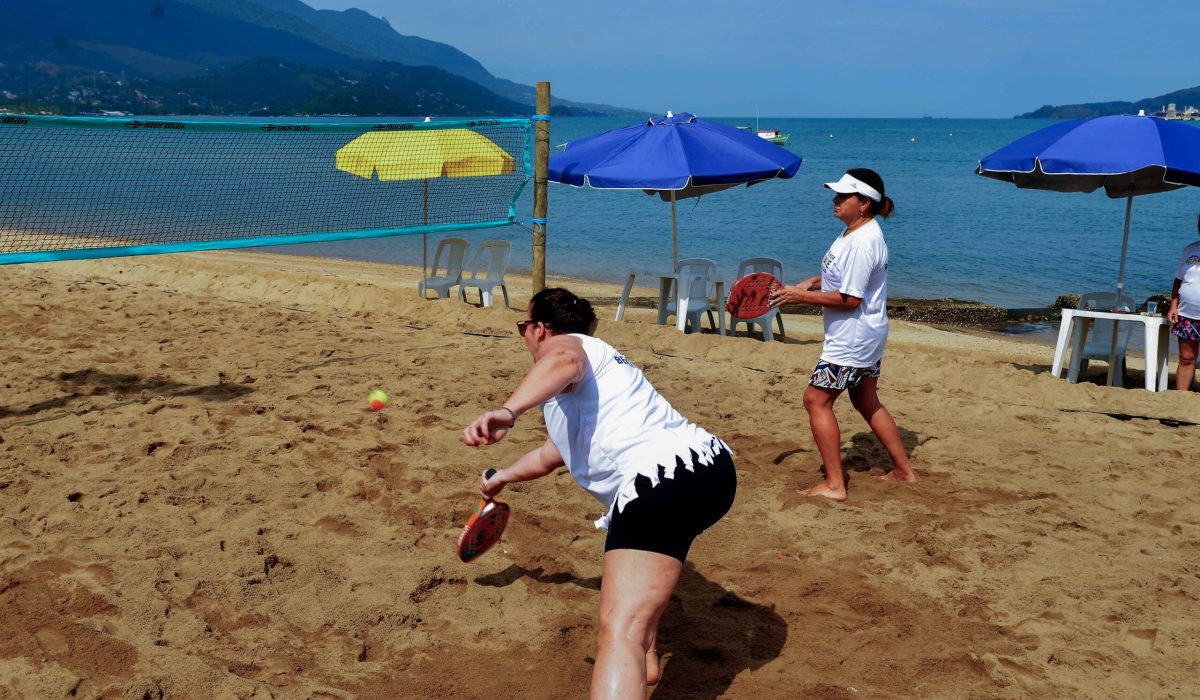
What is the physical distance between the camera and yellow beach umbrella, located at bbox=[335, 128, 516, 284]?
10359mm

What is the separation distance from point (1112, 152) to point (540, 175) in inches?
181

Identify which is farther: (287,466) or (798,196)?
(798,196)

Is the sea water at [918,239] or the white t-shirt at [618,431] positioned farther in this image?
the sea water at [918,239]

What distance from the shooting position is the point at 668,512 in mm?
2750

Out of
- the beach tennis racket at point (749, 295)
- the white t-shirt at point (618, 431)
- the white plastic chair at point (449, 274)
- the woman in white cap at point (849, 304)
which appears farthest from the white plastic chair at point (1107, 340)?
the white t-shirt at point (618, 431)

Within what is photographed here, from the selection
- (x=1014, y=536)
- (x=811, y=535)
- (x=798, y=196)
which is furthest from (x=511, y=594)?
(x=798, y=196)

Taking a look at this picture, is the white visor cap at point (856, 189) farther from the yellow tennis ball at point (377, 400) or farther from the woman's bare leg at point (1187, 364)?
the woman's bare leg at point (1187, 364)

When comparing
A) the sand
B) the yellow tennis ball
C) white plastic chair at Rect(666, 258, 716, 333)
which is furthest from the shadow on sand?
white plastic chair at Rect(666, 258, 716, 333)

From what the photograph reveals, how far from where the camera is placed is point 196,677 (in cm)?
319

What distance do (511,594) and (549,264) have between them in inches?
631

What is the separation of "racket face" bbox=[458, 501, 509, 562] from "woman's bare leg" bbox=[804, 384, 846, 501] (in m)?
1.86

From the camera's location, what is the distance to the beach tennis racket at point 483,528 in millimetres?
3605

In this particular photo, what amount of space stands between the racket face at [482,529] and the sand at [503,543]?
0.92ft

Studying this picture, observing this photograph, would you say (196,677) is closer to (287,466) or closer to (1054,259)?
(287,466)
